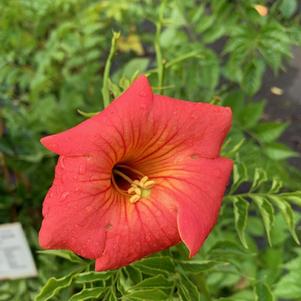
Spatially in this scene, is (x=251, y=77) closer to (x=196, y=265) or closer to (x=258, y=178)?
(x=258, y=178)

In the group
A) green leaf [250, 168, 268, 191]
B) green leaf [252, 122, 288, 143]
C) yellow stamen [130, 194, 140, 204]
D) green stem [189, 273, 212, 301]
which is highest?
yellow stamen [130, 194, 140, 204]

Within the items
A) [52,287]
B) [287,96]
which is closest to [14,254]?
[52,287]

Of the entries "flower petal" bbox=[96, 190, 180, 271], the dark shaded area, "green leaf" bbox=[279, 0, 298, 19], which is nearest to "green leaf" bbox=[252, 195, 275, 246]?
"flower petal" bbox=[96, 190, 180, 271]

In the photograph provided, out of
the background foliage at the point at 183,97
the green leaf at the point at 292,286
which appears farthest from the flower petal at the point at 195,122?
the green leaf at the point at 292,286

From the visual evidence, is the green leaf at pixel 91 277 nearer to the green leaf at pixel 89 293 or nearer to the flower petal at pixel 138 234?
the green leaf at pixel 89 293

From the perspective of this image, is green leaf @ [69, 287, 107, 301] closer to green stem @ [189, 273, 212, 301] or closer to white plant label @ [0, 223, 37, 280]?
green stem @ [189, 273, 212, 301]

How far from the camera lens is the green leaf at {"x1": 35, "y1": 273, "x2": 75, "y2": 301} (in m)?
0.86

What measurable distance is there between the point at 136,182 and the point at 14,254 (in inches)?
22.5

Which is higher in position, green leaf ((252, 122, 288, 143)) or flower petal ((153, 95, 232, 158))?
flower petal ((153, 95, 232, 158))

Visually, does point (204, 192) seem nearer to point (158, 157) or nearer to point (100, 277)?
point (158, 157)

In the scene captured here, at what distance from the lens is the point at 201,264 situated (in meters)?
0.92

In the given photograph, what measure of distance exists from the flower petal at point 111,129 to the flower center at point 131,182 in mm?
73

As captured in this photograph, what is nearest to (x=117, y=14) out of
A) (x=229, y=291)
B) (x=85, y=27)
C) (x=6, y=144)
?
(x=85, y=27)

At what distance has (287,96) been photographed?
243 cm
